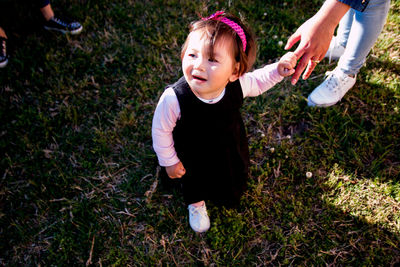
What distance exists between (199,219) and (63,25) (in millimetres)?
3096

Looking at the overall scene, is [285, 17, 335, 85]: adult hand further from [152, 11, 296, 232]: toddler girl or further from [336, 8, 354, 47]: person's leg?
[336, 8, 354, 47]: person's leg

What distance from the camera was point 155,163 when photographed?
2746 mm

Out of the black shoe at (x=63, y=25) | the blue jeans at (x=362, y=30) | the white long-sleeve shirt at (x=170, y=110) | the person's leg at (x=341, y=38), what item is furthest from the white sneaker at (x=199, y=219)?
the black shoe at (x=63, y=25)

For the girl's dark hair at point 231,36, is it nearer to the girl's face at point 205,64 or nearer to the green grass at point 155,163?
the girl's face at point 205,64

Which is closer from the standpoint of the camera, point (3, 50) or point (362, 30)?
point (362, 30)

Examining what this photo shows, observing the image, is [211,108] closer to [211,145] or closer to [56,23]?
[211,145]

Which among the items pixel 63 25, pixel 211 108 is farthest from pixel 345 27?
pixel 63 25

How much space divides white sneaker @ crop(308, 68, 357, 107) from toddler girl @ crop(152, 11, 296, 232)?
1.16 metres

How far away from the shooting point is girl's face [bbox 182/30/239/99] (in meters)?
1.57

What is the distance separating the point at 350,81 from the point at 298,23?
121 centimetres

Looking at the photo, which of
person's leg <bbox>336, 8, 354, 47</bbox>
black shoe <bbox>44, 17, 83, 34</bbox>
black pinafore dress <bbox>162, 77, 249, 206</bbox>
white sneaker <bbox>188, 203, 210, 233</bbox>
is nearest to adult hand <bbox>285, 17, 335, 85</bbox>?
black pinafore dress <bbox>162, 77, 249, 206</bbox>

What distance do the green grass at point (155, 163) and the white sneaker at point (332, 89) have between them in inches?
5.1

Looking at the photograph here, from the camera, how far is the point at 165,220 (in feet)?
8.10

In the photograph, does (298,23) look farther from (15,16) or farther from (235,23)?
(15,16)
